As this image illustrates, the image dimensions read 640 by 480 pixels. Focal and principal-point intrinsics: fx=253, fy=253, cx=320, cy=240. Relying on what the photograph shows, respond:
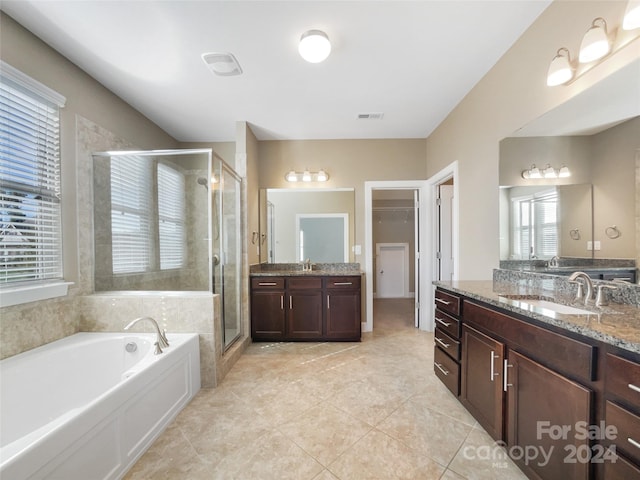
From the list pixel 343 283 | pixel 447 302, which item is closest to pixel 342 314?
pixel 343 283

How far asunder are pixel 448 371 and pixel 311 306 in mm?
1638

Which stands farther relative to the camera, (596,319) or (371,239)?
(371,239)

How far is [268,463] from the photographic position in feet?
4.67

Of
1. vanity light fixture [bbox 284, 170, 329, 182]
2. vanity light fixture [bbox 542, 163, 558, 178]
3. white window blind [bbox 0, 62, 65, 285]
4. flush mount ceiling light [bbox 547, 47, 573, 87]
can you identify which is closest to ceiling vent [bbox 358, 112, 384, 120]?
vanity light fixture [bbox 284, 170, 329, 182]

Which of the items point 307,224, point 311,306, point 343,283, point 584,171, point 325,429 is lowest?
point 325,429

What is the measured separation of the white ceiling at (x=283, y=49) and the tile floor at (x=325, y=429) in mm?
2666

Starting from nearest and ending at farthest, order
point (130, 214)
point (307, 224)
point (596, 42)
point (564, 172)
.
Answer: point (596, 42)
point (564, 172)
point (130, 214)
point (307, 224)

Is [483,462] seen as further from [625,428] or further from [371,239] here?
[371,239]

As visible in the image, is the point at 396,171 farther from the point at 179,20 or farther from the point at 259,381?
the point at 259,381

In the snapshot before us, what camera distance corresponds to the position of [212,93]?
248 cm

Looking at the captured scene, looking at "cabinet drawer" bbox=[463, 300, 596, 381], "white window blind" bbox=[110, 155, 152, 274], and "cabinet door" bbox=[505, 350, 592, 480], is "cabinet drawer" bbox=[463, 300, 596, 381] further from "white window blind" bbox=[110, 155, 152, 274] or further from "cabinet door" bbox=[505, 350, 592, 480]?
"white window blind" bbox=[110, 155, 152, 274]

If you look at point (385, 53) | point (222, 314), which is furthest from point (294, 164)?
point (222, 314)

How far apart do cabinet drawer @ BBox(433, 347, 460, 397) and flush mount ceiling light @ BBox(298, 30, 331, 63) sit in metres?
2.43

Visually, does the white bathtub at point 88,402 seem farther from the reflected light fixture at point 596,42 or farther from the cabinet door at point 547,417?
the reflected light fixture at point 596,42
